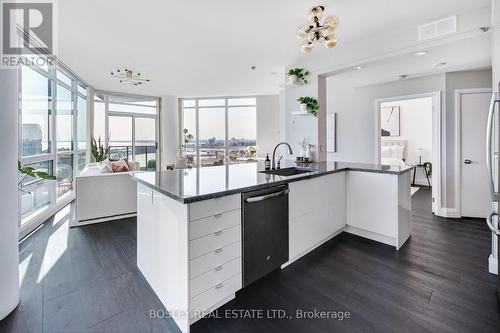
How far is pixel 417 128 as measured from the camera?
6785 mm

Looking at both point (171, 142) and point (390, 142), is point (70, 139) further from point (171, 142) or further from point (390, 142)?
point (390, 142)

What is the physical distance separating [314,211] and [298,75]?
7.69ft

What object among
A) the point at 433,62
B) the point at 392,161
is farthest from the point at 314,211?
the point at 392,161

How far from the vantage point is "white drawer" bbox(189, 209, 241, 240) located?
1477 mm

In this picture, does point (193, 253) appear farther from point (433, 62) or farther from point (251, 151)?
point (251, 151)

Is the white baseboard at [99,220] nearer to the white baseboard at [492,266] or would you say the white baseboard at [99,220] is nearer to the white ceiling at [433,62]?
the white ceiling at [433,62]

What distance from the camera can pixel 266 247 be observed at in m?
1.99

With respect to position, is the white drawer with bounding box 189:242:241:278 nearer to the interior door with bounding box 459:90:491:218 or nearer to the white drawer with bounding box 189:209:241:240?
the white drawer with bounding box 189:209:241:240

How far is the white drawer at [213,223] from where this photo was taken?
1477 millimetres

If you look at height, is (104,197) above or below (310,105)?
below

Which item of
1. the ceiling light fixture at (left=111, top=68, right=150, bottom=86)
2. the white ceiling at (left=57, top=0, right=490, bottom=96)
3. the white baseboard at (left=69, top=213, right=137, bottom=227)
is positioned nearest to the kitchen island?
the white ceiling at (left=57, top=0, right=490, bottom=96)

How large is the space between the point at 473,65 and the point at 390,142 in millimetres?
3847

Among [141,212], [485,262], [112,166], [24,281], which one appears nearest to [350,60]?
[485,262]

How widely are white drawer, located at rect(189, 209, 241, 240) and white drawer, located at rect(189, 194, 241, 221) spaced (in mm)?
28
